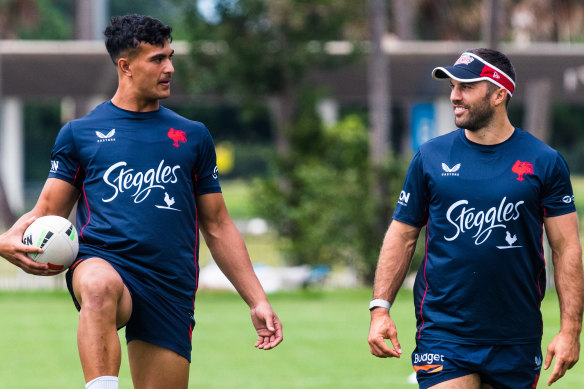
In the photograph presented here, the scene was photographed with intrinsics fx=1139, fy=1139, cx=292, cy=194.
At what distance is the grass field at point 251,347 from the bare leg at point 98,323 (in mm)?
5859

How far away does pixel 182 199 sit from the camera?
574 centimetres

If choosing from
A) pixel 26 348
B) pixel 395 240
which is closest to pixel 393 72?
pixel 26 348

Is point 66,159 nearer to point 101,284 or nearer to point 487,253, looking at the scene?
point 101,284

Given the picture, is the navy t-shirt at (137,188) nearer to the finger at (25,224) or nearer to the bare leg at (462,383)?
the finger at (25,224)

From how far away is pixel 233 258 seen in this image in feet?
19.8

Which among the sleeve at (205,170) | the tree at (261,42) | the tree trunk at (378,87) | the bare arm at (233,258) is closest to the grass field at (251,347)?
the tree trunk at (378,87)

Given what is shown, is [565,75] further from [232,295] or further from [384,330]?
[384,330]

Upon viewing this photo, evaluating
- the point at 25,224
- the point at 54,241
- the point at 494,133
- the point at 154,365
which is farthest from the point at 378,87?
the point at 54,241

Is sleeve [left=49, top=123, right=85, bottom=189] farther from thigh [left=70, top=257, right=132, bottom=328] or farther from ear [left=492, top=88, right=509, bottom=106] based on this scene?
ear [left=492, top=88, right=509, bottom=106]

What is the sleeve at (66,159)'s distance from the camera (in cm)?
572

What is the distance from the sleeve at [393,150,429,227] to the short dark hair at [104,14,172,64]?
56.3 inches

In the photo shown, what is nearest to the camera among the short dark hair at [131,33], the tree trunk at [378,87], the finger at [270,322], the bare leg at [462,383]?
the bare leg at [462,383]

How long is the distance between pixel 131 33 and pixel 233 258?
4.23ft

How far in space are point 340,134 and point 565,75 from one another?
915 centimetres
